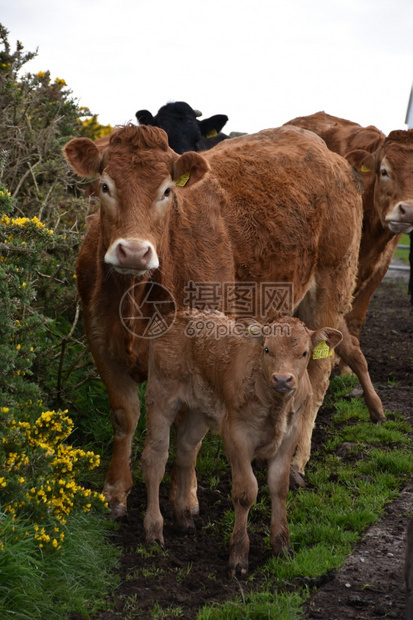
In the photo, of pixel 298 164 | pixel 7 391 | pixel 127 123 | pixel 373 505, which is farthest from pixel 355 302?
pixel 7 391

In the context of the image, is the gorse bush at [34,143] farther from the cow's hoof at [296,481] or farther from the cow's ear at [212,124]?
the cow's hoof at [296,481]

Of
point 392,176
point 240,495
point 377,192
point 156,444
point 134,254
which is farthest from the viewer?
point 377,192

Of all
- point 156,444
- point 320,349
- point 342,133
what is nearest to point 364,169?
point 342,133

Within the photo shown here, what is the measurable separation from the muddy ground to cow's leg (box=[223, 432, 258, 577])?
0.13m

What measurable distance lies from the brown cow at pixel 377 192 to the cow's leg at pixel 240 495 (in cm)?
443

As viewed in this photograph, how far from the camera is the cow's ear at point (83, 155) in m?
5.39

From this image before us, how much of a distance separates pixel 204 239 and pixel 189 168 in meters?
0.74

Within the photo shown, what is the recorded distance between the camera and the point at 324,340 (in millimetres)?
5008

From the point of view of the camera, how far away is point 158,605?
4301 millimetres

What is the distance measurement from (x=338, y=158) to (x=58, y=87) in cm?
370

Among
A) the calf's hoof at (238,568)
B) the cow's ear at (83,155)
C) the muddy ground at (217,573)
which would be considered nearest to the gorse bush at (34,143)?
the cow's ear at (83,155)

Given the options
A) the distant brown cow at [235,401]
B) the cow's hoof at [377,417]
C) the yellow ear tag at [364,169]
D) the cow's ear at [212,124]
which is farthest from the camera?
the cow's ear at [212,124]

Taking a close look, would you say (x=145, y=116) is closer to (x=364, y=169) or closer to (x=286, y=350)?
(x=364, y=169)

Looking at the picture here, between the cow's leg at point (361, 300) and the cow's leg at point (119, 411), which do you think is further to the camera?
the cow's leg at point (361, 300)
